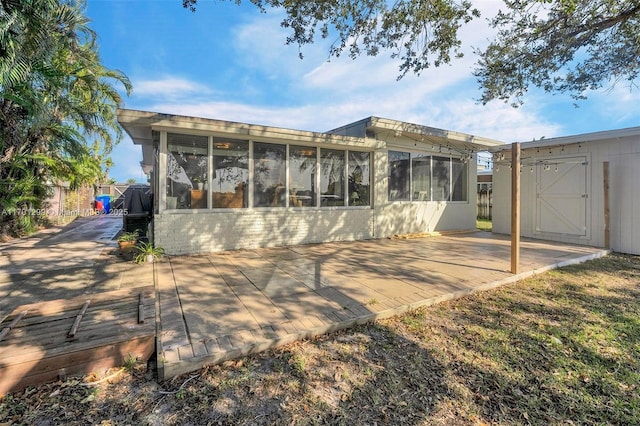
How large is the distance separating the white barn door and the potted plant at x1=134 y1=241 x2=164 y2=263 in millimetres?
9203

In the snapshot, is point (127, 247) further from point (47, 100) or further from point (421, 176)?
point (421, 176)

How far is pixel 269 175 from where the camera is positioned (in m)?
6.92

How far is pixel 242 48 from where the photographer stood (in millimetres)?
9516

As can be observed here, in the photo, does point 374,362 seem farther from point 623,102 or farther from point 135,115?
point 623,102

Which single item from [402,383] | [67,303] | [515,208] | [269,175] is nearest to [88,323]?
[67,303]

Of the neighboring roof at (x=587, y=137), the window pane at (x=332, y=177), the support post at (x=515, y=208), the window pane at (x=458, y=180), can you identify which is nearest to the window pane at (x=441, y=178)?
the window pane at (x=458, y=180)

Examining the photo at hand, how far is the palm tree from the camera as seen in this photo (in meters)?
5.04

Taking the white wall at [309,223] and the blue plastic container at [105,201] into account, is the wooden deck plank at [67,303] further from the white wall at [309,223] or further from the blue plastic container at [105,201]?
the blue plastic container at [105,201]

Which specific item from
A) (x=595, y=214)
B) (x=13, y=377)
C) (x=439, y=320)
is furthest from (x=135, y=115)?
(x=595, y=214)

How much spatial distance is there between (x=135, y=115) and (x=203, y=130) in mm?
1129

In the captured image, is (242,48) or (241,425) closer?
(241,425)

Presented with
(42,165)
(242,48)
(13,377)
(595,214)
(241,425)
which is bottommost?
(241,425)

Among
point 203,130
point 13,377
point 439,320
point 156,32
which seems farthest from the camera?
point 156,32

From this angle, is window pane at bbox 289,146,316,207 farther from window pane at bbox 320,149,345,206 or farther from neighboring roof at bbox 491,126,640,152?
neighboring roof at bbox 491,126,640,152
